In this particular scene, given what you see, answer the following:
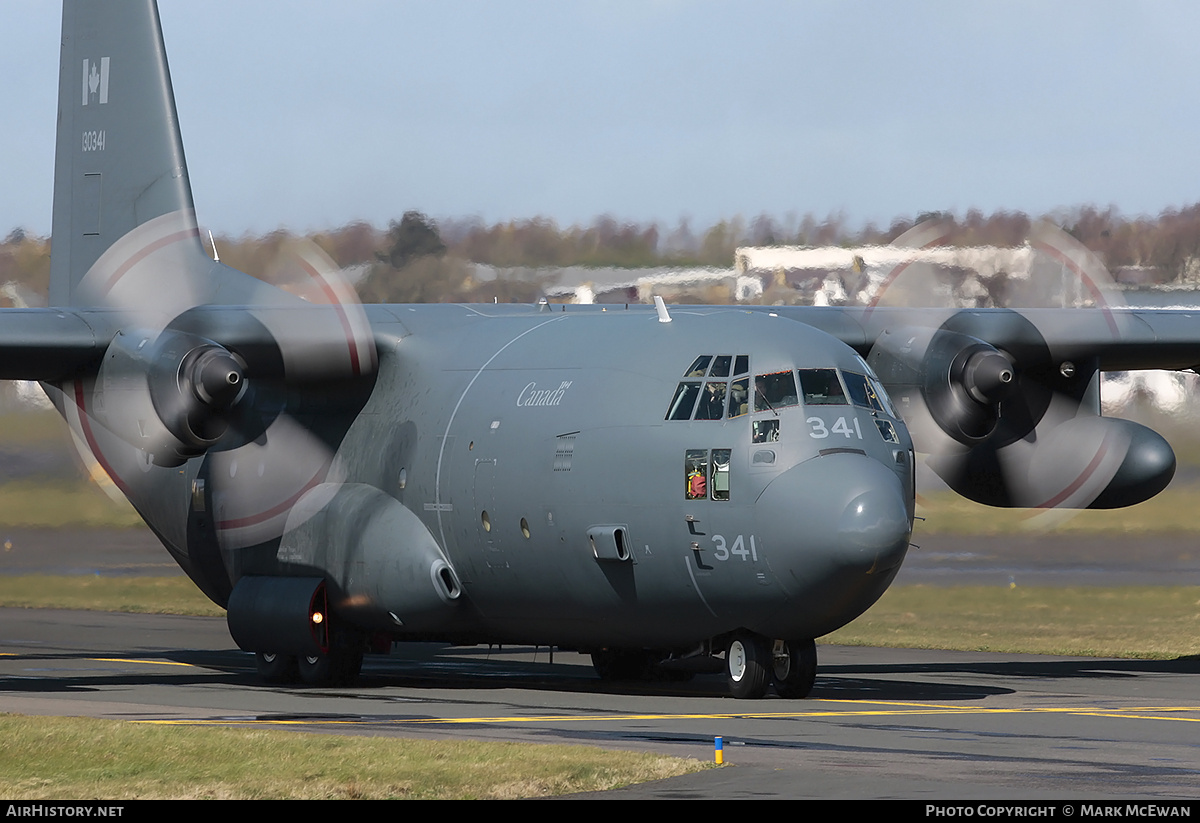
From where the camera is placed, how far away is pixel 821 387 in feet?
53.7

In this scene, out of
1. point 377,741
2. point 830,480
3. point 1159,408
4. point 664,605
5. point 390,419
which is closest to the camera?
point 377,741

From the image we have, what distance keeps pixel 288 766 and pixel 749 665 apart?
232 inches

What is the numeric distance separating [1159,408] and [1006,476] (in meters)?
5.32

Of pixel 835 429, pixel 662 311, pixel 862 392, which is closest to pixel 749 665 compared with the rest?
pixel 835 429

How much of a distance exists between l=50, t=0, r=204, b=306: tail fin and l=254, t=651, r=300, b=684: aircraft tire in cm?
614

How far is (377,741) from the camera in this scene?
13000 millimetres

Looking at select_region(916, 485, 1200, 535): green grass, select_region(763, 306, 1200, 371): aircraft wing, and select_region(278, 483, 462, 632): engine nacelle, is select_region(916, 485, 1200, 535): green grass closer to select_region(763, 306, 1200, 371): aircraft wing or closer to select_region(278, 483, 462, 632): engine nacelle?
select_region(763, 306, 1200, 371): aircraft wing

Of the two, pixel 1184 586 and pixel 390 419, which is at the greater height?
pixel 390 419

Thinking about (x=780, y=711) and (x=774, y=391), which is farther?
(x=774, y=391)

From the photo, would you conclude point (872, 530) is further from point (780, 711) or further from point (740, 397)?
point (740, 397)

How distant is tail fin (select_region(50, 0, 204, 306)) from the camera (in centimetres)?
2384
